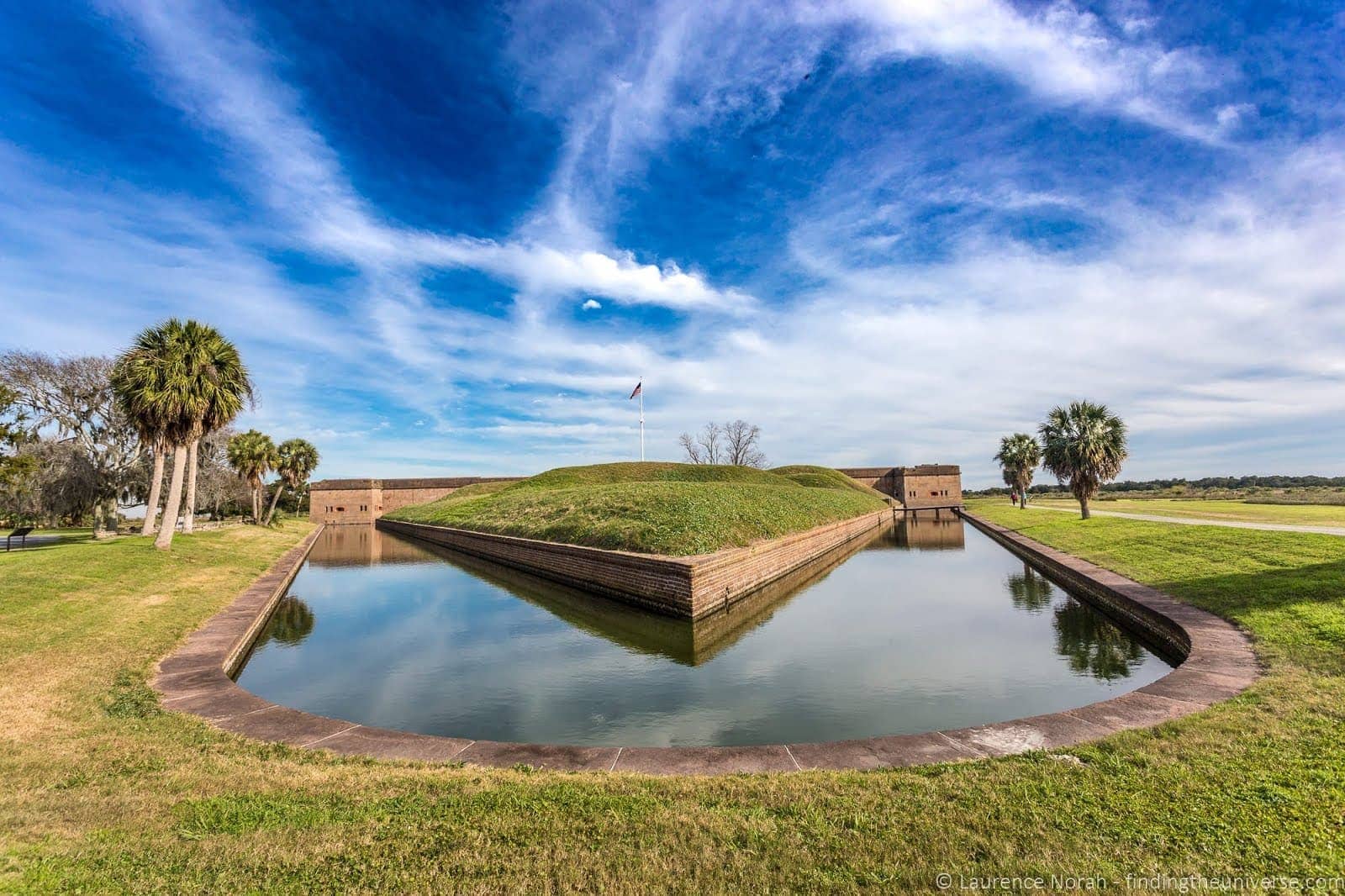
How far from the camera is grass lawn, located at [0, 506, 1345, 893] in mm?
3064

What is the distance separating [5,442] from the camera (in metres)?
18.0

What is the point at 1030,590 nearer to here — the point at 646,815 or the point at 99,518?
the point at 646,815

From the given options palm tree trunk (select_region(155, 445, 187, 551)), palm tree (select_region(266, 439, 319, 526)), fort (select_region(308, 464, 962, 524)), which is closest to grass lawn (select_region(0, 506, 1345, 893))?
palm tree trunk (select_region(155, 445, 187, 551))

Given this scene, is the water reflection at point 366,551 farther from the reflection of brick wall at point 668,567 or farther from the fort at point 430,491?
the fort at point 430,491

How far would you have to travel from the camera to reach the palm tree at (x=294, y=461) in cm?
4753

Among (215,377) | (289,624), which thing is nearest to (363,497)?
(215,377)

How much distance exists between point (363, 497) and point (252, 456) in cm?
1985

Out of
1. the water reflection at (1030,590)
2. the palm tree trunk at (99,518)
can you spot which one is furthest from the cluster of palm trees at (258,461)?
the water reflection at (1030,590)

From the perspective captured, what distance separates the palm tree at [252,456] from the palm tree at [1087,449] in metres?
53.7

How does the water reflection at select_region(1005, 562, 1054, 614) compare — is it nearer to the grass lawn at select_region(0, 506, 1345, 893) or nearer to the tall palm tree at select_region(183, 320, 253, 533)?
the grass lawn at select_region(0, 506, 1345, 893)

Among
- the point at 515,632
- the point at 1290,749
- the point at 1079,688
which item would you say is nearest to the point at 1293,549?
the point at 1079,688

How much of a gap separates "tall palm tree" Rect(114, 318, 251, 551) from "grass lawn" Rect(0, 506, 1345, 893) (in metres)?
15.8

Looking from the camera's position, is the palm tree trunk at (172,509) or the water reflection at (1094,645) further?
the palm tree trunk at (172,509)

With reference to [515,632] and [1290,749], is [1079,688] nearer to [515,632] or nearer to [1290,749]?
[1290,749]
